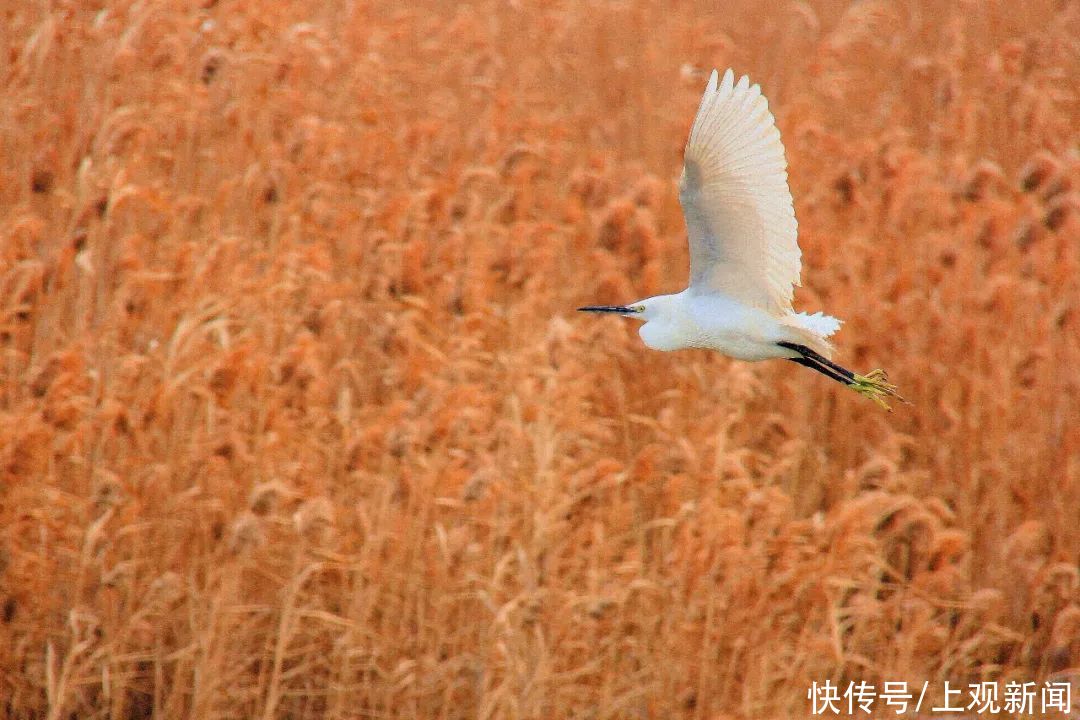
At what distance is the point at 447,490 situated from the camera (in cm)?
266

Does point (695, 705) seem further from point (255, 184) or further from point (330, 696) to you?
point (255, 184)

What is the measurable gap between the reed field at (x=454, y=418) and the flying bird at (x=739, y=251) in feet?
1.95

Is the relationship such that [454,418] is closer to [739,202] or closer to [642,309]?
[642,309]

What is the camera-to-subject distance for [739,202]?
2.01 meters

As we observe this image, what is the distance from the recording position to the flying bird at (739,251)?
197 centimetres

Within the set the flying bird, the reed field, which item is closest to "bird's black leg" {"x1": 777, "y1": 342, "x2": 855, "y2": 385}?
the flying bird

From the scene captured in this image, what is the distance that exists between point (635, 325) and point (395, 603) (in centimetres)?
100

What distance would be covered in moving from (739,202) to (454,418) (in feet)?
2.61

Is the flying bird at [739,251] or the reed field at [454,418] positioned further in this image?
the reed field at [454,418]
